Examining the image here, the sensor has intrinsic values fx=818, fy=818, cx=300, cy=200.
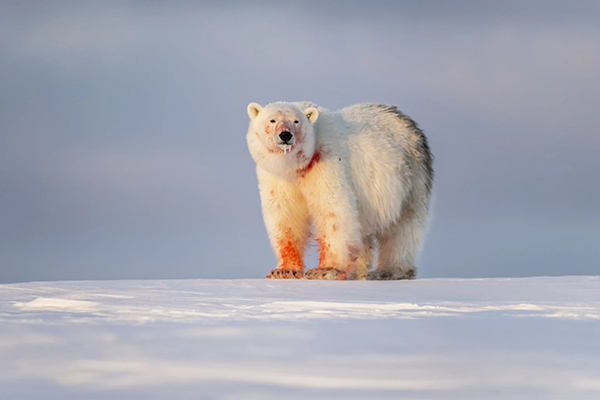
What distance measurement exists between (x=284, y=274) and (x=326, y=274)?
54 centimetres

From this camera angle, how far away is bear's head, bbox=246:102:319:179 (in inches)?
322

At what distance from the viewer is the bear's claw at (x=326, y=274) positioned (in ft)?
27.0

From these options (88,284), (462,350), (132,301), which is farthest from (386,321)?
(88,284)

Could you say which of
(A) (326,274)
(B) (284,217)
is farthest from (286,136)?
(A) (326,274)

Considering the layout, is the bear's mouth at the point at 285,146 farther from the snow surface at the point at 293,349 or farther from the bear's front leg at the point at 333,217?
the snow surface at the point at 293,349

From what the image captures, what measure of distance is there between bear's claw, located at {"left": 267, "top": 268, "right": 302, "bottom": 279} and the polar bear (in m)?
0.01

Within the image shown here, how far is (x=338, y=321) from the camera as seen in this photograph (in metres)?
4.83

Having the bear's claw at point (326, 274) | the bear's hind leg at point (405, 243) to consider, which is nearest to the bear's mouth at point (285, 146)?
the bear's claw at point (326, 274)

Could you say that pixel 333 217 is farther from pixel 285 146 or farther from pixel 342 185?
pixel 285 146

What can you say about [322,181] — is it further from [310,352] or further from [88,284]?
[310,352]

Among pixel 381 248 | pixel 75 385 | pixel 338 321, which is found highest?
pixel 381 248

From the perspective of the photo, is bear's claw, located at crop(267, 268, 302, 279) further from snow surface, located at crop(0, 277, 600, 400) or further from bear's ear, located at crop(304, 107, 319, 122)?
snow surface, located at crop(0, 277, 600, 400)

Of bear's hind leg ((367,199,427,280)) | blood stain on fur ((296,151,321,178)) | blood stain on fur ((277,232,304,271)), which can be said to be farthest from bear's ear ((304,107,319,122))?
bear's hind leg ((367,199,427,280))

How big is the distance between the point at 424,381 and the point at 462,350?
492 millimetres
